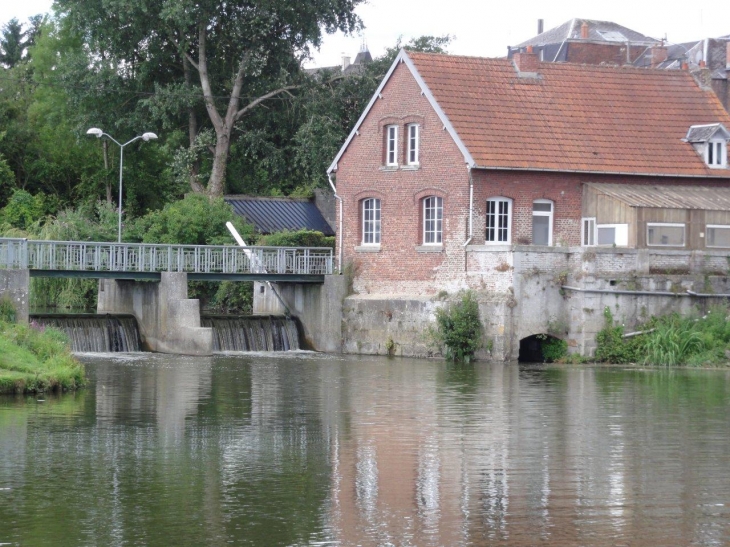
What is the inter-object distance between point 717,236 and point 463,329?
8.43 metres

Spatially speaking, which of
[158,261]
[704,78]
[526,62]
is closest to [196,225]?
[158,261]

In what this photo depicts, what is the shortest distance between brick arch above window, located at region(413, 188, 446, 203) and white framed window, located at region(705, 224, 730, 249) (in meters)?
8.01

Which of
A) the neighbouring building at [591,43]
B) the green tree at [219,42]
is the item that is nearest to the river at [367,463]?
the green tree at [219,42]

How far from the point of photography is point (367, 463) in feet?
66.0

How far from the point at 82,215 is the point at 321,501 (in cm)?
4312

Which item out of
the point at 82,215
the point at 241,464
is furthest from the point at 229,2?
the point at 241,464

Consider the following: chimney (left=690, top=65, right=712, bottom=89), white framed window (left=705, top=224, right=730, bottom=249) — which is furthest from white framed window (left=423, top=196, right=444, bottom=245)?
chimney (left=690, top=65, right=712, bottom=89)

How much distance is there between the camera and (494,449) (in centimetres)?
2156

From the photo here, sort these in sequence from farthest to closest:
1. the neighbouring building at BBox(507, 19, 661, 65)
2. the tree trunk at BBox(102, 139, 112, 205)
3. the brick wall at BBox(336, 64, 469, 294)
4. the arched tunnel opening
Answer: the neighbouring building at BBox(507, 19, 661, 65)
the tree trunk at BBox(102, 139, 112, 205)
the brick wall at BBox(336, 64, 469, 294)
the arched tunnel opening

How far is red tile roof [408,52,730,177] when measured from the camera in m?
40.5

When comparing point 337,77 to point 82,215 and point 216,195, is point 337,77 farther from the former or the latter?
point 82,215

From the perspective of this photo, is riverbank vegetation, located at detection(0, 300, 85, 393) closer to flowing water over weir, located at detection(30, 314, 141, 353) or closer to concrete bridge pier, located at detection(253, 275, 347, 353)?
flowing water over weir, located at detection(30, 314, 141, 353)

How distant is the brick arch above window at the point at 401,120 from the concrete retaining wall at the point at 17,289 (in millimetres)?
12160

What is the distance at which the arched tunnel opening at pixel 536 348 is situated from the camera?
129 ft
